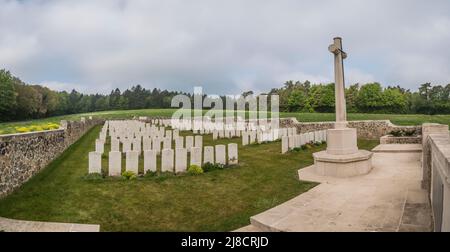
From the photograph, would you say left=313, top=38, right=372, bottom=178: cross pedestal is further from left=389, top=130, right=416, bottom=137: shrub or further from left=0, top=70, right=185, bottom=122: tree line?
left=0, top=70, right=185, bottom=122: tree line

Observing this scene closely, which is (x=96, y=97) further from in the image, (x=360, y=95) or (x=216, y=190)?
(x=216, y=190)

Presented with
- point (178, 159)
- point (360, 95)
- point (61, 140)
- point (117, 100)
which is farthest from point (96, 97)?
point (178, 159)

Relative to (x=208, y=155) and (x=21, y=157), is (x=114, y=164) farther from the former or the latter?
(x=208, y=155)

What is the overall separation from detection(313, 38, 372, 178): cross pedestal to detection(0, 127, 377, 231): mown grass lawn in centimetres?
108

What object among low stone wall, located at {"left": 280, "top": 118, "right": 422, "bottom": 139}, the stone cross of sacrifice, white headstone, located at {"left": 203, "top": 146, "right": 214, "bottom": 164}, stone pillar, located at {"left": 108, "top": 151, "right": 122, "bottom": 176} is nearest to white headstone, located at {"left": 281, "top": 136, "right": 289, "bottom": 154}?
the stone cross of sacrifice

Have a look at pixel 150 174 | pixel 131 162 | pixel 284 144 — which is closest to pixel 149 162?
pixel 150 174

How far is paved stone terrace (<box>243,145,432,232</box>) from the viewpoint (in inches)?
196

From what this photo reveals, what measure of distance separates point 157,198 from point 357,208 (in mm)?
4621

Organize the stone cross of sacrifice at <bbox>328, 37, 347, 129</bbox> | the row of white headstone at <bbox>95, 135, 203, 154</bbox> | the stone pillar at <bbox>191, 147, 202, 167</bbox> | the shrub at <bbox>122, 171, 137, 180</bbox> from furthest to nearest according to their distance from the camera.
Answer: the row of white headstone at <bbox>95, 135, 203, 154</bbox> < the stone pillar at <bbox>191, 147, 202, 167</bbox> < the stone cross of sacrifice at <bbox>328, 37, 347, 129</bbox> < the shrub at <bbox>122, 171, 137, 180</bbox>

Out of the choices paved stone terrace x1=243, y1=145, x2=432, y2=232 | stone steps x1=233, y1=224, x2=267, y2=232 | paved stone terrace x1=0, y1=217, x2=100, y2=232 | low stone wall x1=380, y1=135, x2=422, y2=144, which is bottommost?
stone steps x1=233, y1=224, x2=267, y2=232

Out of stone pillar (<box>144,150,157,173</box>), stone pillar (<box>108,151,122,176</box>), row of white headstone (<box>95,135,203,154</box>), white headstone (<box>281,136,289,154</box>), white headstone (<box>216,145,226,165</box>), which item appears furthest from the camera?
white headstone (<box>281,136,289,154</box>)

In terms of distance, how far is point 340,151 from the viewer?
31.6 feet

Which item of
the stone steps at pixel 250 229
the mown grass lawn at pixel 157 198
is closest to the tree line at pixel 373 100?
→ the mown grass lawn at pixel 157 198
